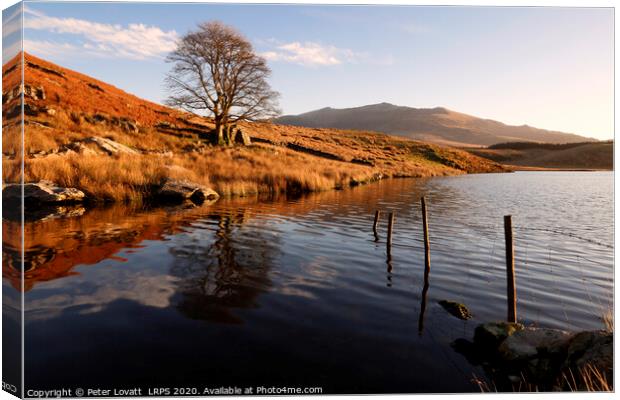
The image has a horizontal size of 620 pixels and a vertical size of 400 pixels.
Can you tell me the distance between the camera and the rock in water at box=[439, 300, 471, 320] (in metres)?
6.67

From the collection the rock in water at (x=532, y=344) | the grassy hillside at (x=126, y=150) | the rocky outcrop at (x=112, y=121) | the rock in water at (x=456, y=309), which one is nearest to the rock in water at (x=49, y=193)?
the grassy hillside at (x=126, y=150)

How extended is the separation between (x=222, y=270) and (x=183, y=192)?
41.3ft

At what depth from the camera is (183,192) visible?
2030 centimetres

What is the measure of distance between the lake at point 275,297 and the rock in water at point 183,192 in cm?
516

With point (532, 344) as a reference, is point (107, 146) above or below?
above

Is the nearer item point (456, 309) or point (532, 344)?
point (532, 344)

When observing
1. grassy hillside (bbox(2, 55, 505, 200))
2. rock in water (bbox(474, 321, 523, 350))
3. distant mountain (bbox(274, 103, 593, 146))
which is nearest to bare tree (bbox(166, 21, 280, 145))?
grassy hillside (bbox(2, 55, 505, 200))

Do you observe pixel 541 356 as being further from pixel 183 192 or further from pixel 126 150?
pixel 126 150

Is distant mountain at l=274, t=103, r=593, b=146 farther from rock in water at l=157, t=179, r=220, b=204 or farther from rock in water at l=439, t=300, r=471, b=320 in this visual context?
rock in water at l=439, t=300, r=471, b=320

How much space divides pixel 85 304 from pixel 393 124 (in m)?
166

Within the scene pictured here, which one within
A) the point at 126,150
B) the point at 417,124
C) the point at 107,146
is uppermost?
the point at 417,124

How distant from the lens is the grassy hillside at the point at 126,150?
18.5 m

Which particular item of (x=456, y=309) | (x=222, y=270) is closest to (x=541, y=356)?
(x=456, y=309)

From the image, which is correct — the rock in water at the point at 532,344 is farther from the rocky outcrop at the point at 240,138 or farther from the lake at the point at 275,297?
the rocky outcrop at the point at 240,138
